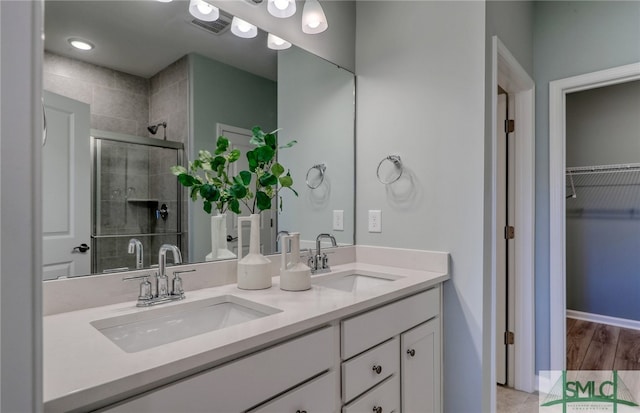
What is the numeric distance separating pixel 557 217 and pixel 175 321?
7.42 feet

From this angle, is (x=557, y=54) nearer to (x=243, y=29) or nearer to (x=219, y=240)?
(x=243, y=29)

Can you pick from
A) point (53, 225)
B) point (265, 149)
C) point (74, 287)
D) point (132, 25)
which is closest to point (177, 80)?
point (132, 25)

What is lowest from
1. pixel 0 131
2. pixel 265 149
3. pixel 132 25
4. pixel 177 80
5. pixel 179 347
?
pixel 179 347

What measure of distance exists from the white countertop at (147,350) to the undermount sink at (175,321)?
0.08 ft

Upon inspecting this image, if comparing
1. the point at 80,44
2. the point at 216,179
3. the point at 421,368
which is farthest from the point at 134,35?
the point at 421,368

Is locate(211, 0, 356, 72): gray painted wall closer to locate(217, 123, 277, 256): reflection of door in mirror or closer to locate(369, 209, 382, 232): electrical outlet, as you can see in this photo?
locate(217, 123, 277, 256): reflection of door in mirror

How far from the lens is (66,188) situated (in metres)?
1.07

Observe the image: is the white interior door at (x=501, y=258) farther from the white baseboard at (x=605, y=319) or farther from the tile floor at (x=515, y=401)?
the white baseboard at (x=605, y=319)

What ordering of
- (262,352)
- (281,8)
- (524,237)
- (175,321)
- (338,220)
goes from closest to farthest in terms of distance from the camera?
1. (262,352)
2. (175,321)
3. (281,8)
4. (338,220)
5. (524,237)

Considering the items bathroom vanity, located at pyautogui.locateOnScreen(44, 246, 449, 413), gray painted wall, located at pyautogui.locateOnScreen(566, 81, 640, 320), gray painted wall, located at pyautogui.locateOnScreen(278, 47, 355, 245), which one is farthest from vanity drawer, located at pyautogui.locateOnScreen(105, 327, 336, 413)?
gray painted wall, located at pyautogui.locateOnScreen(566, 81, 640, 320)

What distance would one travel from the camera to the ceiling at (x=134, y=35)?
1080 mm

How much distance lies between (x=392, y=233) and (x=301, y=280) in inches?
28.0

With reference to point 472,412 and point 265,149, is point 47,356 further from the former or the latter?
point 472,412

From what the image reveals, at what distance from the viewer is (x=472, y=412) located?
158 cm
